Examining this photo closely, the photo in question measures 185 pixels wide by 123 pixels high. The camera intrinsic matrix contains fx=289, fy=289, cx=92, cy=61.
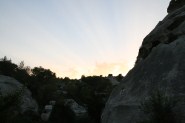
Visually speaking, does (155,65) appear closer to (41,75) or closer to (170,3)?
(170,3)

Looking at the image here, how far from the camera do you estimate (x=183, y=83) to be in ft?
71.4

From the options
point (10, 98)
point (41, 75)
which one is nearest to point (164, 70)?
point (10, 98)

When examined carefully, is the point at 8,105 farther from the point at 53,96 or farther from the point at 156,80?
the point at 53,96

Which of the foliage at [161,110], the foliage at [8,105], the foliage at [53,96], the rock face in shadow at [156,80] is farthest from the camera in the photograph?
the foliage at [53,96]

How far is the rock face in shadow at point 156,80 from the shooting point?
22533 millimetres

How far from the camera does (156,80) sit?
24172 millimetres

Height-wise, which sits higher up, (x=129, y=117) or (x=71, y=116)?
(x=71, y=116)

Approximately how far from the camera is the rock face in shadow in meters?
22.5

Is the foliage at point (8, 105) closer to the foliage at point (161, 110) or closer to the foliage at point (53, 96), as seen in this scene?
the foliage at point (53, 96)

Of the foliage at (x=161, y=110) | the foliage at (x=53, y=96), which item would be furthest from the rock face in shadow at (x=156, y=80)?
the foliage at (x=53, y=96)

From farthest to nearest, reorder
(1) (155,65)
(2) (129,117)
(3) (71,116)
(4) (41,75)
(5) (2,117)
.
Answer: (4) (41,75) → (3) (71,116) → (1) (155,65) → (2) (129,117) → (5) (2,117)

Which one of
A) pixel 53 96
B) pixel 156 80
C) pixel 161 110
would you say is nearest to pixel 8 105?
pixel 161 110

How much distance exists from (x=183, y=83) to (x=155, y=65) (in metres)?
4.84

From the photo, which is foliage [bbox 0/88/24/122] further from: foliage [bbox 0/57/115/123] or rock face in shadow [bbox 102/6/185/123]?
rock face in shadow [bbox 102/6/185/123]
